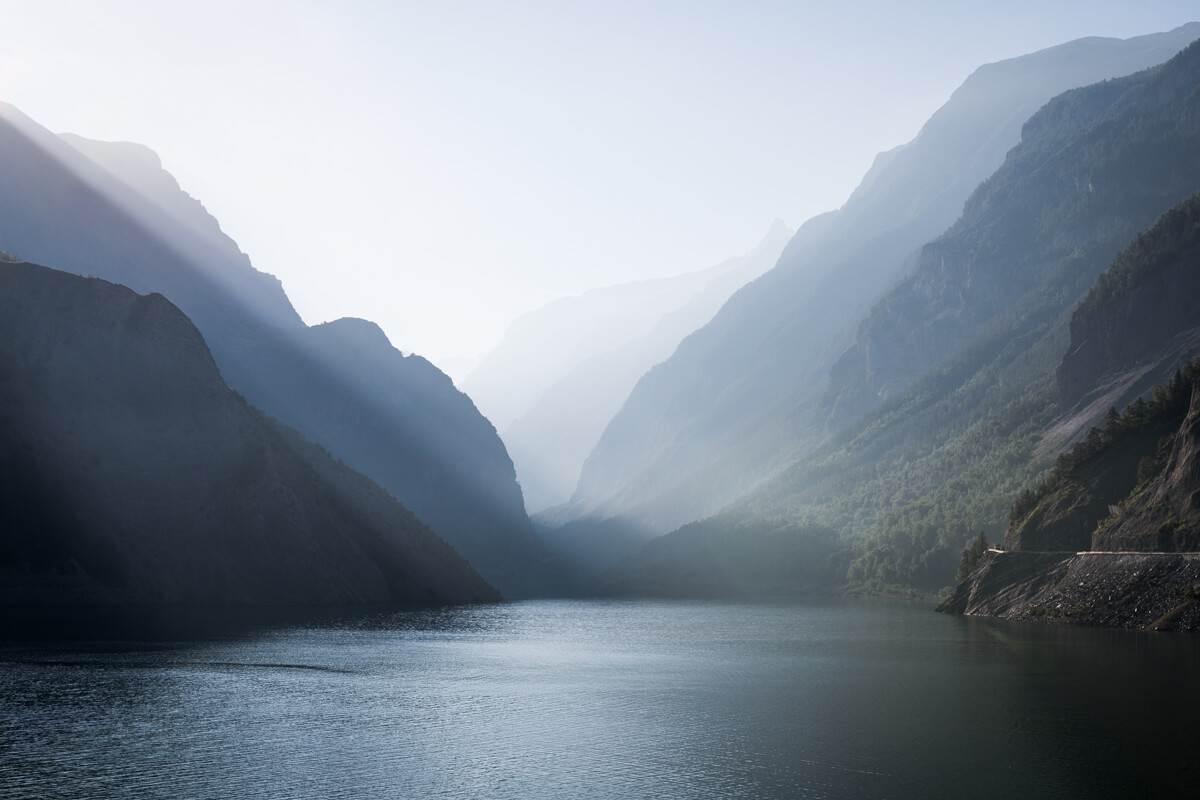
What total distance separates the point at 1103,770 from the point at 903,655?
5632 cm

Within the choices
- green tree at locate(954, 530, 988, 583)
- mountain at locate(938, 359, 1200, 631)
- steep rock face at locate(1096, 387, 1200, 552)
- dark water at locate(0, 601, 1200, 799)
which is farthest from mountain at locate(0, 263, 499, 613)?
steep rock face at locate(1096, 387, 1200, 552)

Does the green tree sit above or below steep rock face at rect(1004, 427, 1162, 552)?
below

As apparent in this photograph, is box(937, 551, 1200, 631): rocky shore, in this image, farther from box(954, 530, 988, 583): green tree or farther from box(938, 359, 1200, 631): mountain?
box(954, 530, 988, 583): green tree

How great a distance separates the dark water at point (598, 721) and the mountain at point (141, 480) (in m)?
42.5

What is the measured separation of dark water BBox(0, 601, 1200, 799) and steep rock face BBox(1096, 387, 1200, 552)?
60.5 feet

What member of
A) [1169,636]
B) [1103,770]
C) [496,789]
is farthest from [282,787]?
[1169,636]

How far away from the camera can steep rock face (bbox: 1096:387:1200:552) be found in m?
126

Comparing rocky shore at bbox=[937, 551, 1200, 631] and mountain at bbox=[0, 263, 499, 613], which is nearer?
rocky shore at bbox=[937, 551, 1200, 631]

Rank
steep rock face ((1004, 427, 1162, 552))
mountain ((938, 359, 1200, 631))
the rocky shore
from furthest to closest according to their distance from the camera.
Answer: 1. steep rock face ((1004, 427, 1162, 552))
2. mountain ((938, 359, 1200, 631))
3. the rocky shore

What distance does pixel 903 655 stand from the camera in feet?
360

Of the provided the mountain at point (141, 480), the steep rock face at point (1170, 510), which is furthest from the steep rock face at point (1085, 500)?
the mountain at point (141, 480)

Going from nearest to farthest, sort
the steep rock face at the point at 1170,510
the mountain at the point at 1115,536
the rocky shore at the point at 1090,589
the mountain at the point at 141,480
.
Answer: the rocky shore at the point at 1090,589
the mountain at the point at 1115,536
the steep rock face at the point at 1170,510
the mountain at the point at 141,480

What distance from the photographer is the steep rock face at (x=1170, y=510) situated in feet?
412

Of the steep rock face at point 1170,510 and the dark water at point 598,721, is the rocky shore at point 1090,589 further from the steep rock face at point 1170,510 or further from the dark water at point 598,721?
the dark water at point 598,721
